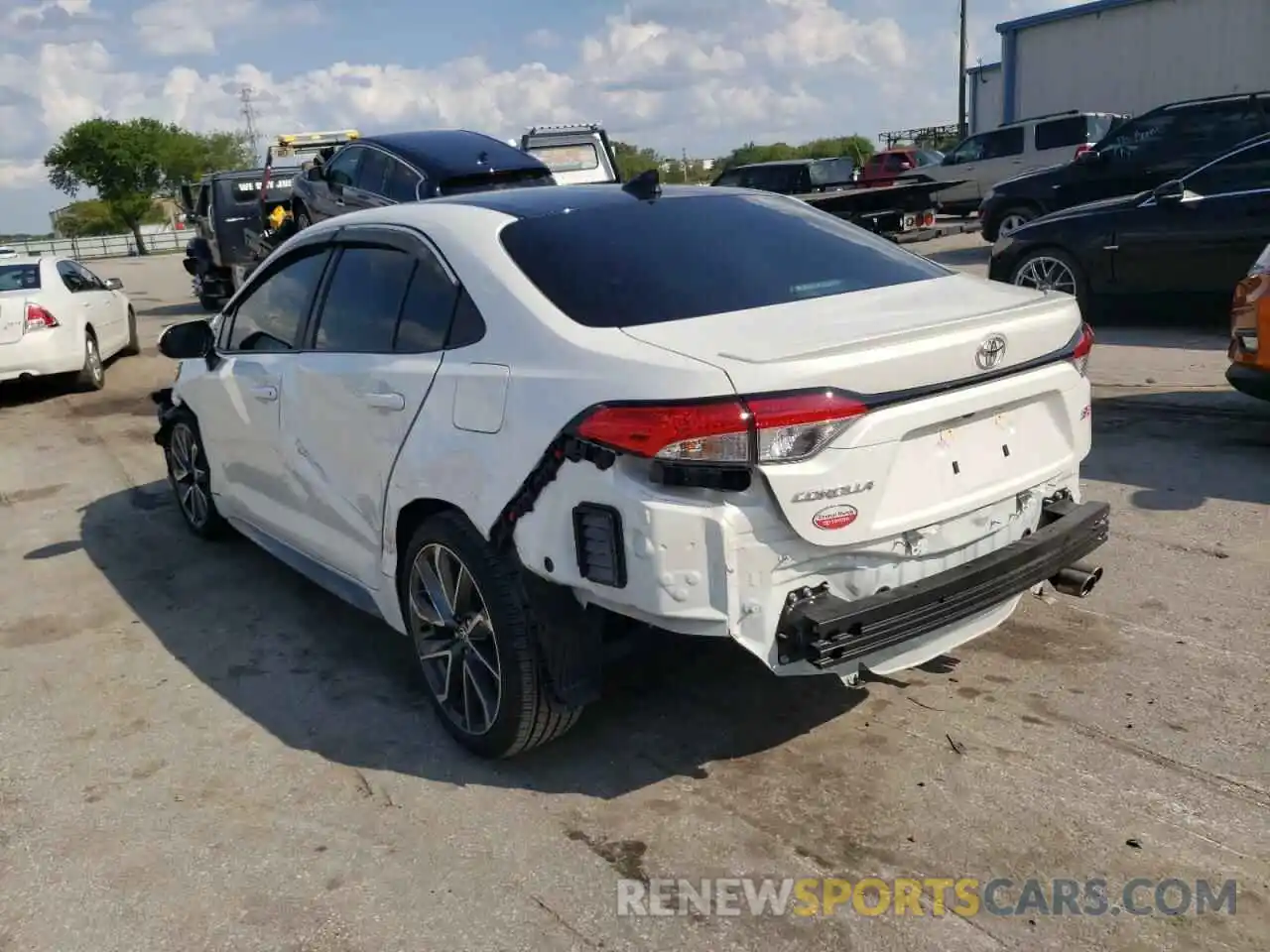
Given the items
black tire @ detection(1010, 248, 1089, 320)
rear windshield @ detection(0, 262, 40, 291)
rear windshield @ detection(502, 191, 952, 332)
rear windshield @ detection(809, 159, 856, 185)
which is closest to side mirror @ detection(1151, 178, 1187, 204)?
black tire @ detection(1010, 248, 1089, 320)

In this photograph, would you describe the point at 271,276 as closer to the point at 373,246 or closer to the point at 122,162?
the point at 373,246

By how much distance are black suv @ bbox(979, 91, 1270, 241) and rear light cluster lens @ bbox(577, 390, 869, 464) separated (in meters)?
12.2

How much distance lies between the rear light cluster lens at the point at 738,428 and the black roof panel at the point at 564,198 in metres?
1.31

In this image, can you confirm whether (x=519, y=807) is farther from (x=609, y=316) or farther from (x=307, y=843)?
(x=609, y=316)

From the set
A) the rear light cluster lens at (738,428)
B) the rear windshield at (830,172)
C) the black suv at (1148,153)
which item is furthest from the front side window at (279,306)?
the rear windshield at (830,172)

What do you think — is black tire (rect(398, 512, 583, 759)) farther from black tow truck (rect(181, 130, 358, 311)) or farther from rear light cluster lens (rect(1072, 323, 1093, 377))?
black tow truck (rect(181, 130, 358, 311))

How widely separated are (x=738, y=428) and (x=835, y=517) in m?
0.36

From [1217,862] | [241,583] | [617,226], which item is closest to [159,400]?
[241,583]

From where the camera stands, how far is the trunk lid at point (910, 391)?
116 inches

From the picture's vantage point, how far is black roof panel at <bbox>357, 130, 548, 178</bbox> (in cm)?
994

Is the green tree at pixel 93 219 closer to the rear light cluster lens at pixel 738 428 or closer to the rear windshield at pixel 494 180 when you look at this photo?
the rear windshield at pixel 494 180

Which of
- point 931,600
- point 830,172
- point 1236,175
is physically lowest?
point 931,600

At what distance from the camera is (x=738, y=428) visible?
2873 mm

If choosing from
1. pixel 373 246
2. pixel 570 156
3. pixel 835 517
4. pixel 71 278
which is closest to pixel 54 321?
pixel 71 278
